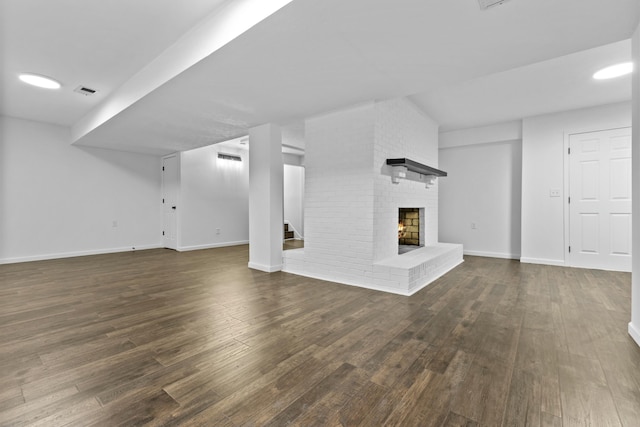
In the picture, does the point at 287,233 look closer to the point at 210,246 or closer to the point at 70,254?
the point at 210,246

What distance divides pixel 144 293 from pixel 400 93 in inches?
149

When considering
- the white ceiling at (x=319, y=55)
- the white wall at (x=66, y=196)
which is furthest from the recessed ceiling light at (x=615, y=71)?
the white wall at (x=66, y=196)

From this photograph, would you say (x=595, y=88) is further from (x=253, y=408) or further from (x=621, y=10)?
(x=253, y=408)

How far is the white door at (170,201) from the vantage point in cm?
687

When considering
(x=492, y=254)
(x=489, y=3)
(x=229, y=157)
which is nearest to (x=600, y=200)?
(x=492, y=254)

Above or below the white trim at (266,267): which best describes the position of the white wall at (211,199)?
above

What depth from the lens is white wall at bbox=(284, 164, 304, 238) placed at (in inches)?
371

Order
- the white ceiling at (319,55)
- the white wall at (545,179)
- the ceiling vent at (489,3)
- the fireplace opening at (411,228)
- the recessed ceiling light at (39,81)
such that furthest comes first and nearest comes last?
the fireplace opening at (411,228) < the white wall at (545,179) < the recessed ceiling light at (39,81) < the white ceiling at (319,55) < the ceiling vent at (489,3)

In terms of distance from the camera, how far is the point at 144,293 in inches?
131

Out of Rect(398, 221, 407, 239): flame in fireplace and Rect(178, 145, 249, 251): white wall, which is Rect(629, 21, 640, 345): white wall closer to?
Rect(398, 221, 407, 239): flame in fireplace

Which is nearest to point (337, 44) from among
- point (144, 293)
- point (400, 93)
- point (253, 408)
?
point (400, 93)

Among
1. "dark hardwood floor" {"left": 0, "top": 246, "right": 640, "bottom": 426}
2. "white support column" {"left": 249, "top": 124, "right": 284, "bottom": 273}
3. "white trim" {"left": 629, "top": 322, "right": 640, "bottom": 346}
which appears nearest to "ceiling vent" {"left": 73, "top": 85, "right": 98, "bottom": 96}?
"white support column" {"left": 249, "top": 124, "right": 284, "bottom": 273}

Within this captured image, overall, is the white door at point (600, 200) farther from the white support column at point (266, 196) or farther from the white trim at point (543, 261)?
the white support column at point (266, 196)

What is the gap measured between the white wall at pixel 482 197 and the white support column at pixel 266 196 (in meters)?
3.83
